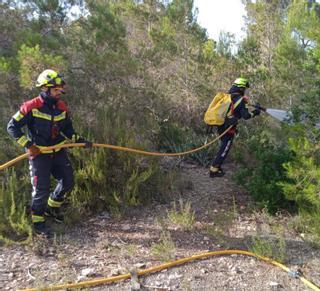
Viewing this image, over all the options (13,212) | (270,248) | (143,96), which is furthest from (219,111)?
(13,212)

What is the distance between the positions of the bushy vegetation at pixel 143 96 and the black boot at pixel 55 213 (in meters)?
0.22

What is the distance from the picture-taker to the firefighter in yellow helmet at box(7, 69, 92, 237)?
418cm

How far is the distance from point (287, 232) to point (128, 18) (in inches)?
438

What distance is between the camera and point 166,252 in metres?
4.09

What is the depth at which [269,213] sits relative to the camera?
199 inches

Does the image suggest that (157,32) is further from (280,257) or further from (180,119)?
(280,257)

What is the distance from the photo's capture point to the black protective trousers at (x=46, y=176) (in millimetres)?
4359

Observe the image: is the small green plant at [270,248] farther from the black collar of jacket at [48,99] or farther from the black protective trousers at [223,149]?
the black collar of jacket at [48,99]

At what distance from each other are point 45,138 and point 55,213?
3.38 feet

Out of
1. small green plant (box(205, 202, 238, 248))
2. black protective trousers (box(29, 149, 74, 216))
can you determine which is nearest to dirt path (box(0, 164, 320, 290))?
small green plant (box(205, 202, 238, 248))

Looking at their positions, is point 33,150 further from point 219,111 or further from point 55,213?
point 219,111

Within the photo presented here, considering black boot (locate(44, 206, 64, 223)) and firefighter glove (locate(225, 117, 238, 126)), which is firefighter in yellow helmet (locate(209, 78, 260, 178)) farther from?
black boot (locate(44, 206, 64, 223))

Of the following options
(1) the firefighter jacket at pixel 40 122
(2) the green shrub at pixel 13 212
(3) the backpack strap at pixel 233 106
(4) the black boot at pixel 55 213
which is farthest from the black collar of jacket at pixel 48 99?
(3) the backpack strap at pixel 233 106

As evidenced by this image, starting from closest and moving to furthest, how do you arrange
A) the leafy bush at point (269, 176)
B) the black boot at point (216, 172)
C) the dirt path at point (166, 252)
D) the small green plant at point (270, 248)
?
the dirt path at point (166, 252) < the small green plant at point (270, 248) < the leafy bush at point (269, 176) < the black boot at point (216, 172)
